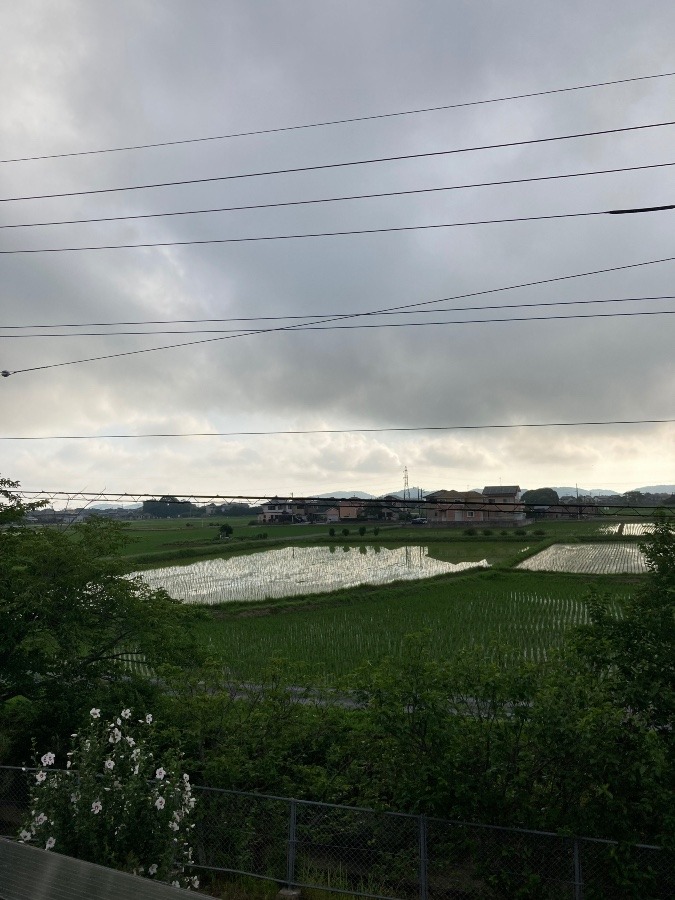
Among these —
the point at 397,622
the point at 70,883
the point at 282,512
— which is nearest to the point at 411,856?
the point at 70,883

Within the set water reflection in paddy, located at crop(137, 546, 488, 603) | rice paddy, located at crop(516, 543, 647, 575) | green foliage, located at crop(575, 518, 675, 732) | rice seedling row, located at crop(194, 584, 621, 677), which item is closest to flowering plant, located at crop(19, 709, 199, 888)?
green foliage, located at crop(575, 518, 675, 732)

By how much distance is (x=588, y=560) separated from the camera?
192 ft

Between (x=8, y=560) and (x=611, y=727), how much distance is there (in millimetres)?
11865

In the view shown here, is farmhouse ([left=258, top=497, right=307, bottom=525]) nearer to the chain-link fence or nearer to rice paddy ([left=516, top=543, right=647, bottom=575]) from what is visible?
the chain-link fence

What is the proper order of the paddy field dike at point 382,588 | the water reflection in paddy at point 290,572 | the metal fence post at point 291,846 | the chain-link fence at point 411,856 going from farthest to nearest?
the water reflection in paddy at point 290,572 → the paddy field dike at point 382,588 → the metal fence post at point 291,846 → the chain-link fence at point 411,856

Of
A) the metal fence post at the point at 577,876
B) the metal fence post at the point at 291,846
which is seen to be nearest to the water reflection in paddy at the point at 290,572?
the metal fence post at the point at 291,846

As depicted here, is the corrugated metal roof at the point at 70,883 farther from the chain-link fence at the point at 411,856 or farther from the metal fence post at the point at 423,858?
the metal fence post at the point at 423,858

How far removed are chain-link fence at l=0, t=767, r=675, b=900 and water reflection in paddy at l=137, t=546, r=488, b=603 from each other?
2887 cm

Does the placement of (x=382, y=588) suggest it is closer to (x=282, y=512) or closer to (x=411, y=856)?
(x=282, y=512)

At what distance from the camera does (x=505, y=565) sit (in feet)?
178

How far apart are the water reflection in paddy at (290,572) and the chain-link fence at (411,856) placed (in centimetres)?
2887

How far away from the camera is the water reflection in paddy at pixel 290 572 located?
4631 centimetres

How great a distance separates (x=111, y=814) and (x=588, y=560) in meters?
55.6

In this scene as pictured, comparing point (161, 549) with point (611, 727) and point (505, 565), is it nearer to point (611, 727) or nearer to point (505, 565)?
point (505, 565)
